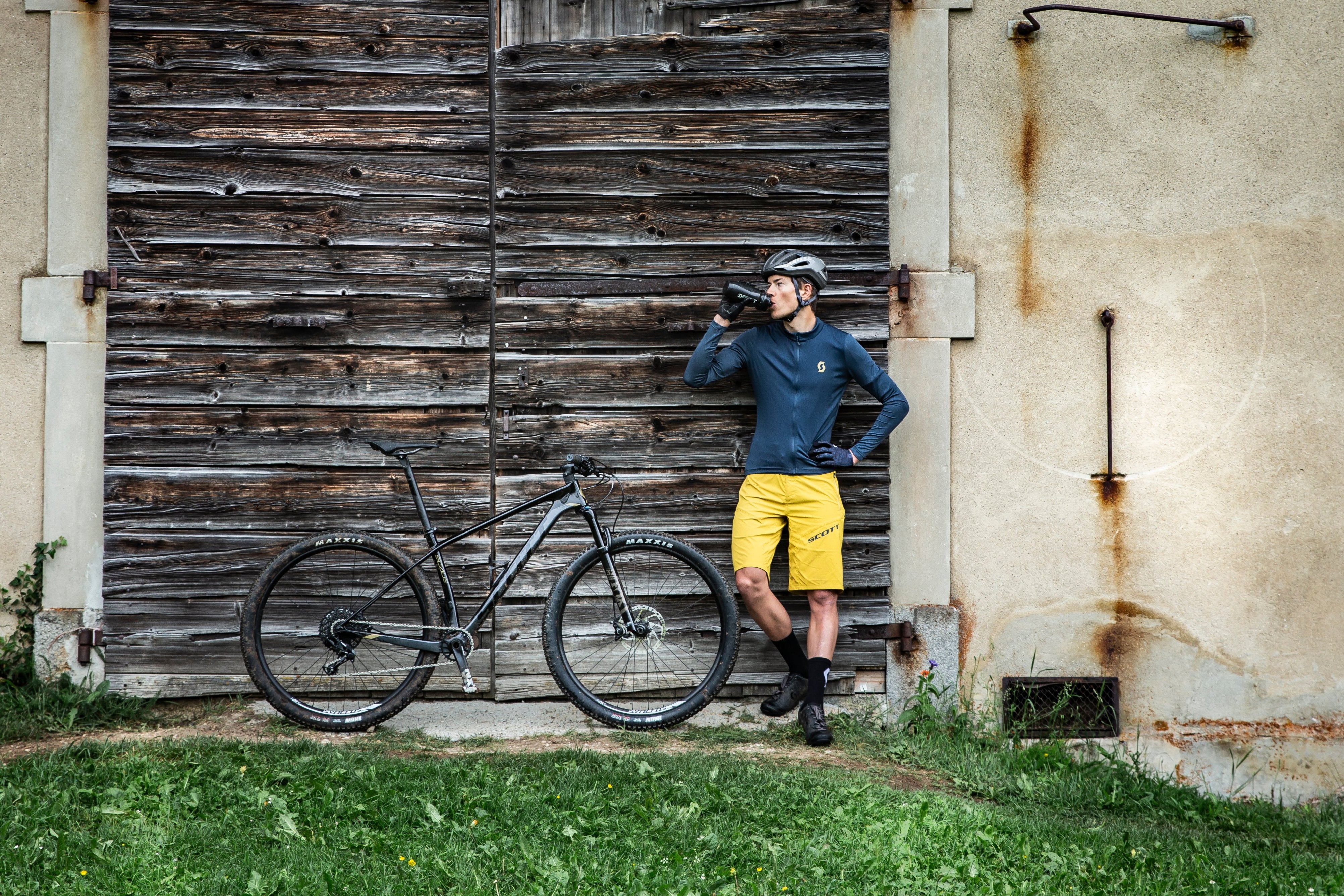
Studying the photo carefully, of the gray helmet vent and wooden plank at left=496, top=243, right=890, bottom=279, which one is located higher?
wooden plank at left=496, top=243, right=890, bottom=279

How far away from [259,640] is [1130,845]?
→ 375cm

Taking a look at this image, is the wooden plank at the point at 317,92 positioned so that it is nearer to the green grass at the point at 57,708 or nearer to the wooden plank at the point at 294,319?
the wooden plank at the point at 294,319

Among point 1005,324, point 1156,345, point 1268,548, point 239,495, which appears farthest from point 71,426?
point 1268,548

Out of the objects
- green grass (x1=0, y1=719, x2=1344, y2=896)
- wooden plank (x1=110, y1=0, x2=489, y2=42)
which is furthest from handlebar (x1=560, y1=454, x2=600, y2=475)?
wooden plank (x1=110, y1=0, x2=489, y2=42)

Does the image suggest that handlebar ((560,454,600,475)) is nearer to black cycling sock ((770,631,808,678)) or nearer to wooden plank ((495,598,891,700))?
wooden plank ((495,598,891,700))

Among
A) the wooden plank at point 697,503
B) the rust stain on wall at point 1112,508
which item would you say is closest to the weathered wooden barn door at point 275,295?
the wooden plank at point 697,503

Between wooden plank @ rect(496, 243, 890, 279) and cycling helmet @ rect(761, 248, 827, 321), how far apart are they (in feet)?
0.82

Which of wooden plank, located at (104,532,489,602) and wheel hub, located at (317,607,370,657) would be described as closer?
wheel hub, located at (317,607,370,657)

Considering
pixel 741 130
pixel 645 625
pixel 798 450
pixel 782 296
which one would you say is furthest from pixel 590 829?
pixel 741 130

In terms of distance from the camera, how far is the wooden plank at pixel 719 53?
16.2 feet

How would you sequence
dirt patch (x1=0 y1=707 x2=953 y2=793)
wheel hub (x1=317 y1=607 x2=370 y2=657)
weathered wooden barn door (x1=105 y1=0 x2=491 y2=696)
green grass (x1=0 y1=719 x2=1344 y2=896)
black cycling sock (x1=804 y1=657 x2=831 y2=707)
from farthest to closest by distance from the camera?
weathered wooden barn door (x1=105 y1=0 x2=491 y2=696) → black cycling sock (x1=804 y1=657 x2=831 y2=707) → wheel hub (x1=317 y1=607 x2=370 y2=657) → dirt patch (x1=0 y1=707 x2=953 y2=793) → green grass (x1=0 y1=719 x2=1344 y2=896)

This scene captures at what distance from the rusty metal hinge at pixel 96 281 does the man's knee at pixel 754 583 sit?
11.1ft

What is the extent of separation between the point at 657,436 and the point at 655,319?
0.59 metres

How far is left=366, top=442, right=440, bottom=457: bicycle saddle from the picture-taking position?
4633 mm
